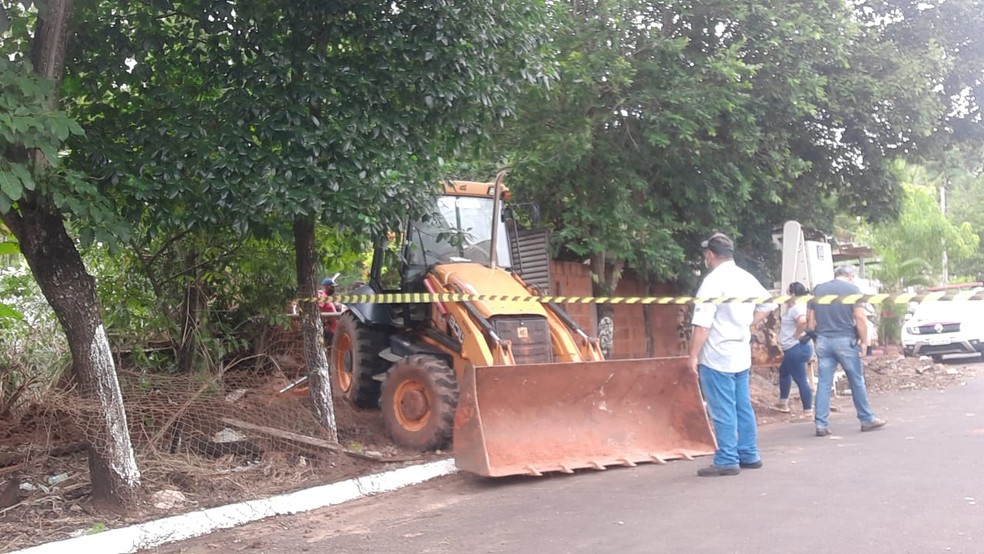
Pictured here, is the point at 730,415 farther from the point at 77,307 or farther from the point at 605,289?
the point at 605,289

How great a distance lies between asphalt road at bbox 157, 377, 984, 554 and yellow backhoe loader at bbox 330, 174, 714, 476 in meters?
0.35

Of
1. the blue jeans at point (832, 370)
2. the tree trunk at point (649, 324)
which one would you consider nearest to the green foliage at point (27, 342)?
the blue jeans at point (832, 370)

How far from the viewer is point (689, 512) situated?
5.94 m

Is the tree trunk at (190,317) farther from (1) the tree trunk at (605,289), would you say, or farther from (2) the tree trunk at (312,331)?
(1) the tree trunk at (605,289)

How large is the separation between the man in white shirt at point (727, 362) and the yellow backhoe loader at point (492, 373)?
→ 2.75 feet

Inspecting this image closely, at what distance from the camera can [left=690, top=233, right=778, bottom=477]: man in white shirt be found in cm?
725

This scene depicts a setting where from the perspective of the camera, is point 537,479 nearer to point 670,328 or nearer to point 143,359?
point 143,359

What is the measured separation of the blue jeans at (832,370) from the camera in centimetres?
926

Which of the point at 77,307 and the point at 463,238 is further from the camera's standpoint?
the point at 463,238

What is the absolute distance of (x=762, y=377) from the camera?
1534 centimetres

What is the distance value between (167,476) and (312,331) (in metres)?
2.05

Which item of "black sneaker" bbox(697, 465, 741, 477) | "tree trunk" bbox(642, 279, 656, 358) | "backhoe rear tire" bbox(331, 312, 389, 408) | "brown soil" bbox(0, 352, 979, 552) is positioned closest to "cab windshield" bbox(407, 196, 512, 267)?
"backhoe rear tire" bbox(331, 312, 389, 408)

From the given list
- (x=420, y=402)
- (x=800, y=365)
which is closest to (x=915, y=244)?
(x=800, y=365)

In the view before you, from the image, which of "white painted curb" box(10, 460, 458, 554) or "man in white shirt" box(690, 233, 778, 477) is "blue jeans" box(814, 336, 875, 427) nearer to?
"man in white shirt" box(690, 233, 778, 477)
